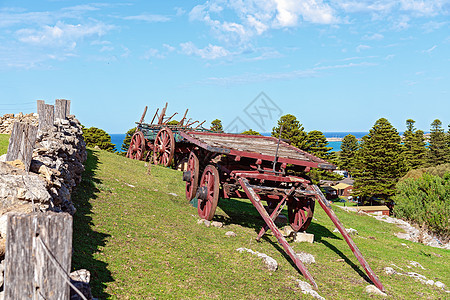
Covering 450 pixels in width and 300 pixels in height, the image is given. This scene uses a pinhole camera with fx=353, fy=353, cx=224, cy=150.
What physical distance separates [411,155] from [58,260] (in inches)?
2285

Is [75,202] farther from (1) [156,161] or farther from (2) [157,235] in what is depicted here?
(1) [156,161]

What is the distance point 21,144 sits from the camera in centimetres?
646

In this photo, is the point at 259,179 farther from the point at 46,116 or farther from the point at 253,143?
the point at 46,116

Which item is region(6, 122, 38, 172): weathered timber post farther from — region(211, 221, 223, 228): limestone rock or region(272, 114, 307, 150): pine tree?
region(272, 114, 307, 150): pine tree

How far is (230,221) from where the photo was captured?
1174 centimetres

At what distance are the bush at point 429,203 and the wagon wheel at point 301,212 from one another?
14.0 meters

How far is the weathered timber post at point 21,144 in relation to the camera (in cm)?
636

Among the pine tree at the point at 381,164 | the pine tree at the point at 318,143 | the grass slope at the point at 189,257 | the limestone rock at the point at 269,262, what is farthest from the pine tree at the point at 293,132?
the limestone rock at the point at 269,262

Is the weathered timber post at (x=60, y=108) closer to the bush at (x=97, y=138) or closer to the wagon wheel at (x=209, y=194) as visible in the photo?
the wagon wheel at (x=209, y=194)

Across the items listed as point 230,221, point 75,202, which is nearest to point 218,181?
point 230,221

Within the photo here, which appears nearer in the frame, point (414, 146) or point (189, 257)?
point (189, 257)

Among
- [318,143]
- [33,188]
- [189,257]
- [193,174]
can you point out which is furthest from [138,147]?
[318,143]

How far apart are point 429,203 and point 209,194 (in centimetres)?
1831

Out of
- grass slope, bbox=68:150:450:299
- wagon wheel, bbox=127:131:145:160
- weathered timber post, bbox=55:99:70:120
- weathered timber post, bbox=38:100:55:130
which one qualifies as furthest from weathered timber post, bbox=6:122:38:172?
wagon wheel, bbox=127:131:145:160
